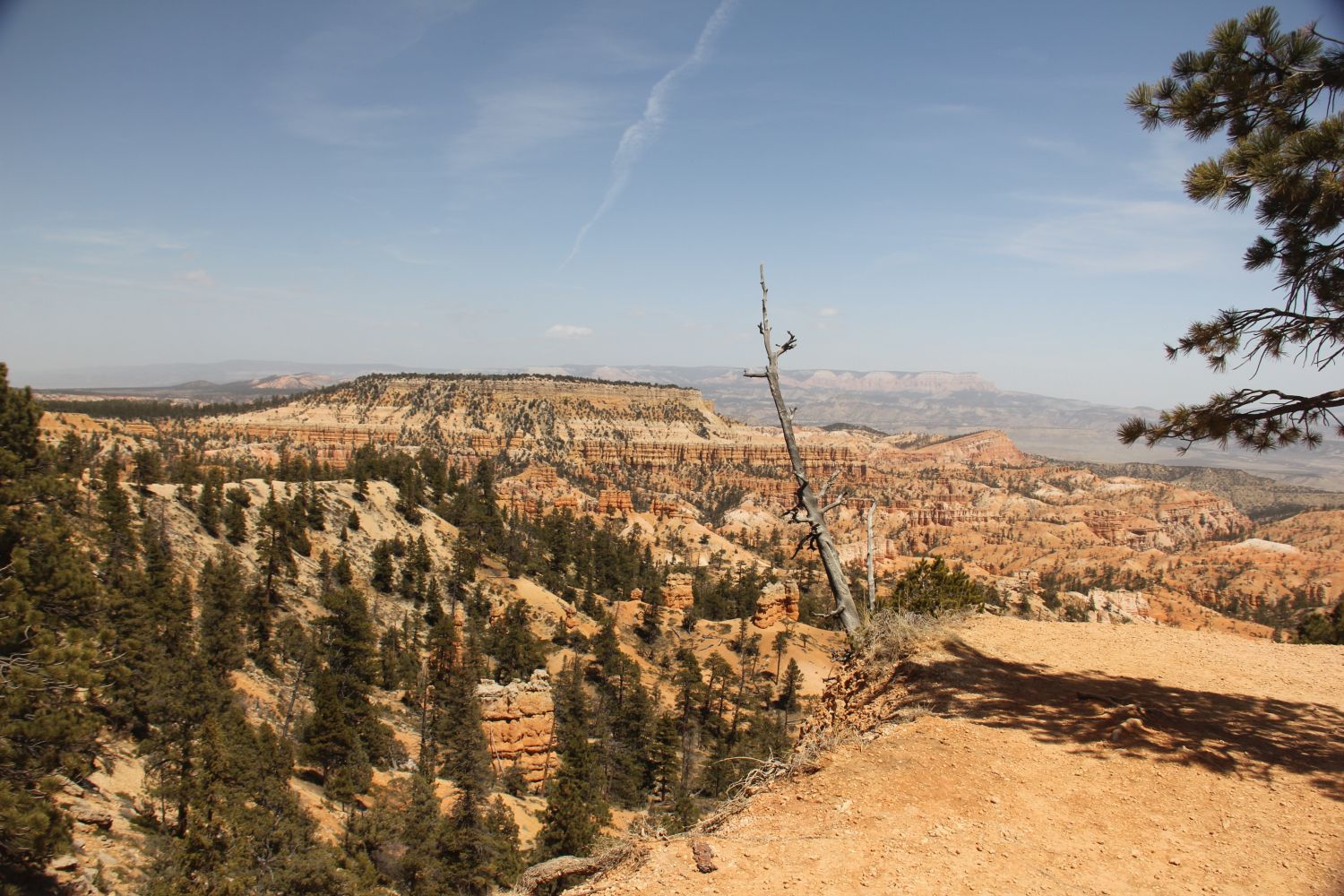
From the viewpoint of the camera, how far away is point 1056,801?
22.6ft

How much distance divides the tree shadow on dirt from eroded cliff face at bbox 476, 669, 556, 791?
27.8 m

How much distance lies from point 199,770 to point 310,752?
821 centimetres

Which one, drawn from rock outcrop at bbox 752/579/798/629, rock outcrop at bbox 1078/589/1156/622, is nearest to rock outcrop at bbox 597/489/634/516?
rock outcrop at bbox 752/579/798/629

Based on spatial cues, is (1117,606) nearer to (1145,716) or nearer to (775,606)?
(775,606)

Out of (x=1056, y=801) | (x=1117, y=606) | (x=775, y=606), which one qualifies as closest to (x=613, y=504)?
(x=775, y=606)

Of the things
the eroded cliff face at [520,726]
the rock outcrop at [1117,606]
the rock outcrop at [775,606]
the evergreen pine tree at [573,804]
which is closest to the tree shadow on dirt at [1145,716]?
the evergreen pine tree at [573,804]

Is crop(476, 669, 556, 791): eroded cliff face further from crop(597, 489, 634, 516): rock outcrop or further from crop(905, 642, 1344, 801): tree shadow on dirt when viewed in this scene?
crop(597, 489, 634, 516): rock outcrop

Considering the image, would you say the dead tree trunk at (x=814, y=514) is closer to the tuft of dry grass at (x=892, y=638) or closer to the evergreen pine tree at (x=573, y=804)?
the tuft of dry grass at (x=892, y=638)

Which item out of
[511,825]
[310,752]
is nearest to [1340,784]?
[511,825]

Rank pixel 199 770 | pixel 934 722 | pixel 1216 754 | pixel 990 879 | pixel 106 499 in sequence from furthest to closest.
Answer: pixel 106 499, pixel 199 770, pixel 934 722, pixel 1216 754, pixel 990 879

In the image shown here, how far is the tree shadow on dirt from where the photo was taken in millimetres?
7672

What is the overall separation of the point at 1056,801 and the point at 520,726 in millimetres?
31962

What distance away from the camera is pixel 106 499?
37.3 meters

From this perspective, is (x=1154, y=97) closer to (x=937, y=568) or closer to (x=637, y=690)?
(x=937, y=568)
